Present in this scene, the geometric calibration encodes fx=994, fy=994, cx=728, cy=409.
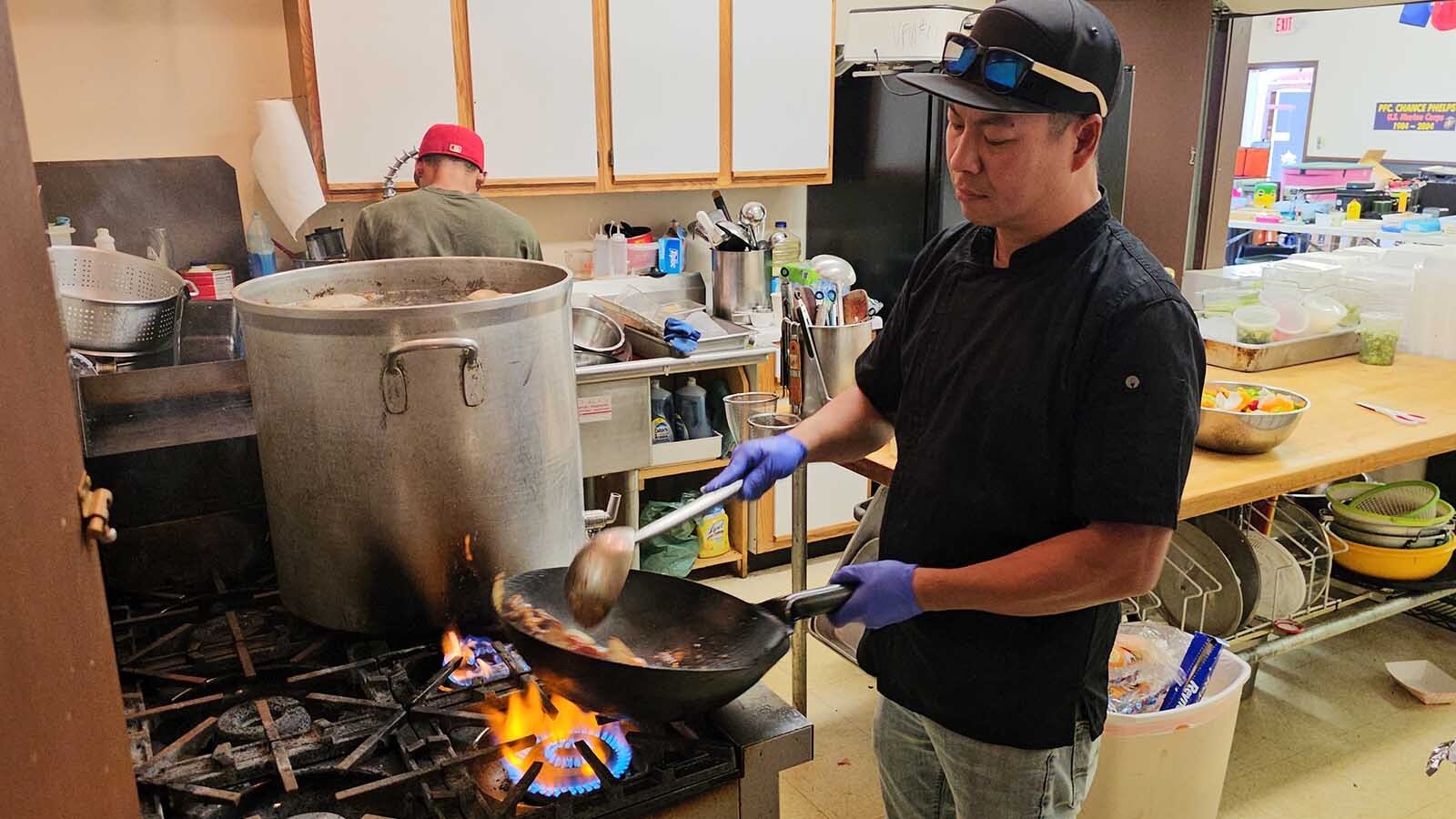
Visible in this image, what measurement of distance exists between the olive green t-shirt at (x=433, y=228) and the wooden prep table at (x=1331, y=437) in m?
1.39

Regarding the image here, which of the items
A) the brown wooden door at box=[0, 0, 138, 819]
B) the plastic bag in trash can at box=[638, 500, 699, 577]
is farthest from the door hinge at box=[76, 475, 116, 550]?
the plastic bag in trash can at box=[638, 500, 699, 577]

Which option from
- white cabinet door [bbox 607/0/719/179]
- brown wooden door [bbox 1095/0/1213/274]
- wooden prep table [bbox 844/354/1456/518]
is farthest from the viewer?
brown wooden door [bbox 1095/0/1213/274]

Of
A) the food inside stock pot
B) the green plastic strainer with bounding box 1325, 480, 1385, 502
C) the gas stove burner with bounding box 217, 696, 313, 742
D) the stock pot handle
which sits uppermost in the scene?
the food inside stock pot

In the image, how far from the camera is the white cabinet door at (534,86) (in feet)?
10.3

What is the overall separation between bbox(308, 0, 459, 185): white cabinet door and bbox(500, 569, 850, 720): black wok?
7.24 feet

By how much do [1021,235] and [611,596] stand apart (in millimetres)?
681

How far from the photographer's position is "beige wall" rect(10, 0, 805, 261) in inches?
116

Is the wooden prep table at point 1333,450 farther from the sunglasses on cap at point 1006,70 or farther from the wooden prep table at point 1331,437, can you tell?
the sunglasses on cap at point 1006,70

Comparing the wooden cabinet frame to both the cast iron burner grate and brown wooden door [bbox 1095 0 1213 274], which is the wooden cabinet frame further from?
the cast iron burner grate

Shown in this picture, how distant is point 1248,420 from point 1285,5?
256 centimetres

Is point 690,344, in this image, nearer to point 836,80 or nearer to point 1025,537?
point 836,80

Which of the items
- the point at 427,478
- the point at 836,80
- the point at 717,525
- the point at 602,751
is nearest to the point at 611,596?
the point at 602,751

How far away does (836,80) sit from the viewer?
392cm


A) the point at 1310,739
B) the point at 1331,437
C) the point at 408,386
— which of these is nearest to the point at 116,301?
the point at 408,386
